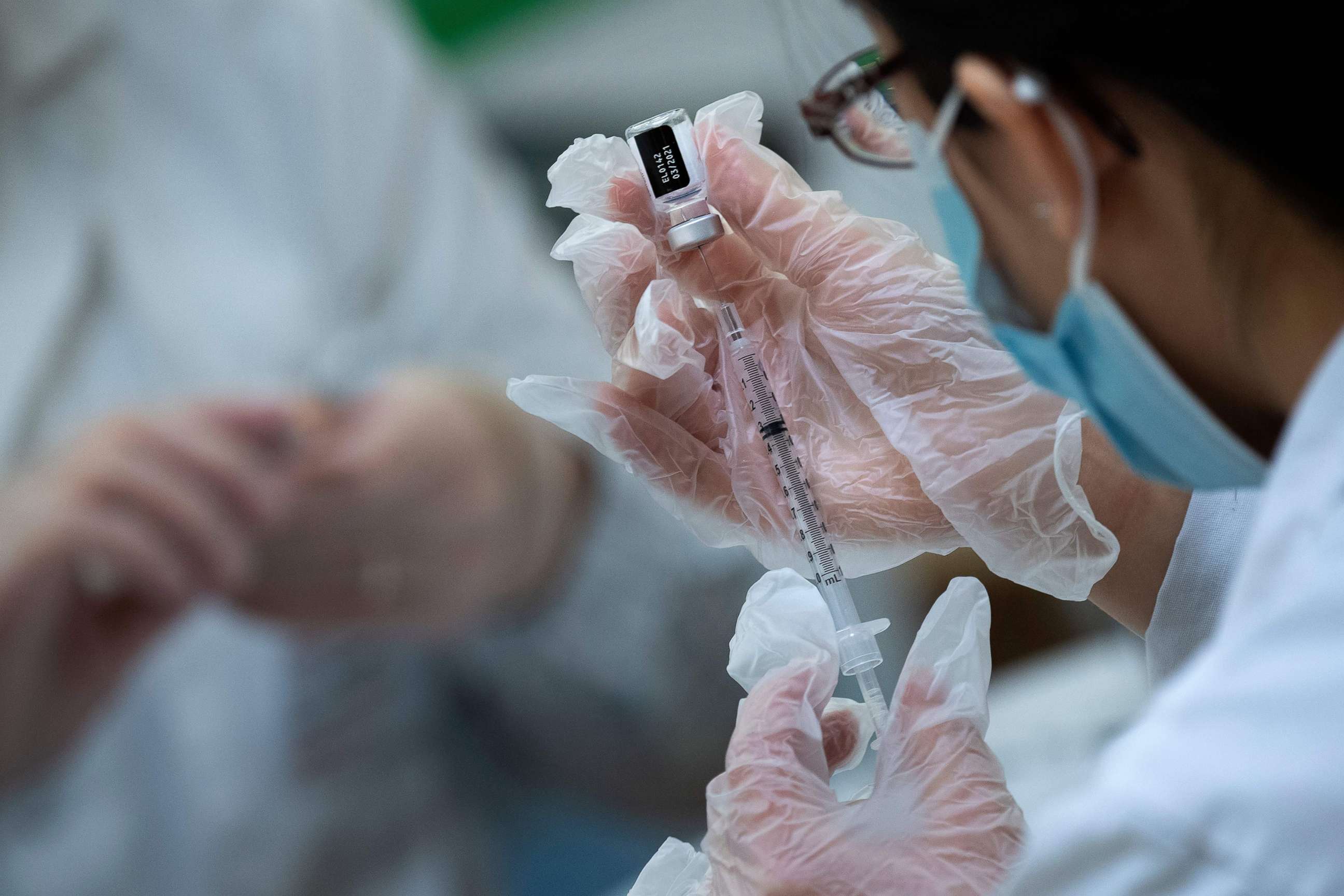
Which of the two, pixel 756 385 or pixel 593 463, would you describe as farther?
pixel 593 463

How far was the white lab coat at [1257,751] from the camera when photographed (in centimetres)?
33

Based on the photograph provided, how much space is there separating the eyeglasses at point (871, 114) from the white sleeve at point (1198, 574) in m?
0.30

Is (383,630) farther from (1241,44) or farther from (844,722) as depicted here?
(1241,44)

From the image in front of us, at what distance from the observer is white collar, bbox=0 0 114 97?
1503 mm

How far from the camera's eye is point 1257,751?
341mm

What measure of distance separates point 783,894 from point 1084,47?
1.34 feet

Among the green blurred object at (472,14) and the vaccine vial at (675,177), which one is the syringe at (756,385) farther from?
the green blurred object at (472,14)

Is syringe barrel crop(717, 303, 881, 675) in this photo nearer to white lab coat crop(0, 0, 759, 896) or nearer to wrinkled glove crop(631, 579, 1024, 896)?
wrinkled glove crop(631, 579, 1024, 896)

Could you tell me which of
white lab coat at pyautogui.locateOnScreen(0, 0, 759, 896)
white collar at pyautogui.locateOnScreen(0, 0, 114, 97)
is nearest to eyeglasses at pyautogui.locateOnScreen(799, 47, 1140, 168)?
white lab coat at pyautogui.locateOnScreen(0, 0, 759, 896)

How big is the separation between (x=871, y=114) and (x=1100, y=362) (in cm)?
19

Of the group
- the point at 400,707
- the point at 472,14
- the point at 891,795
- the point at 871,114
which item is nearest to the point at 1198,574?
the point at 891,795

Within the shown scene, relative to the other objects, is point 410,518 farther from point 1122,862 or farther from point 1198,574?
point 1122,862

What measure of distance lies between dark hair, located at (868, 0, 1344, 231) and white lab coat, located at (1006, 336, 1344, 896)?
0.07 meters

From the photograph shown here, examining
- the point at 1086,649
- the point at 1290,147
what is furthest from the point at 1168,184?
the point at 1086,649
